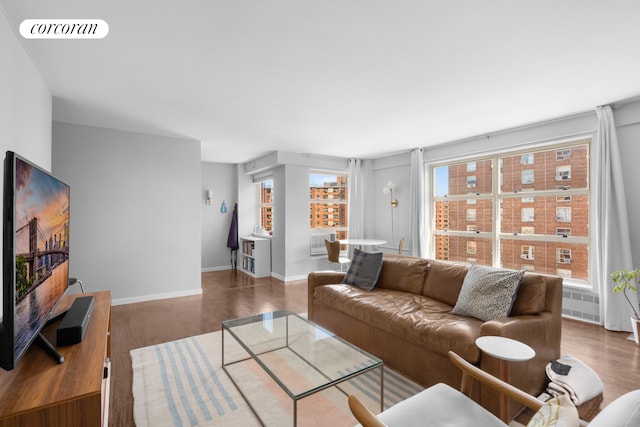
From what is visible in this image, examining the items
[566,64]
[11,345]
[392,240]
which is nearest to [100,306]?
[11,345]

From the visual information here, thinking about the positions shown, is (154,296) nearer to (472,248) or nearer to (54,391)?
(54,391)

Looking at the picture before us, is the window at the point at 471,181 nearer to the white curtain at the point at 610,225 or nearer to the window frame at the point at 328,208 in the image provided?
the white curtain at the point at 610,225

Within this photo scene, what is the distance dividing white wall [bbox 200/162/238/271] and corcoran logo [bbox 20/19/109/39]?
498cm

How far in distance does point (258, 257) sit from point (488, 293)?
462 centimetres

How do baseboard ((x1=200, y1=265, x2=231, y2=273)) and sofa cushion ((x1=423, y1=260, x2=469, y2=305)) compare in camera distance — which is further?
baseboard ((x1=200, y1=265, x2=231, y2=273))

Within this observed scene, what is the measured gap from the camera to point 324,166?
6.30 metres

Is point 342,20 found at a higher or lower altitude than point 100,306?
higher

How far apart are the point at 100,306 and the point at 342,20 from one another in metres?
2.54

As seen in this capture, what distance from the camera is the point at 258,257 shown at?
20.2 feet

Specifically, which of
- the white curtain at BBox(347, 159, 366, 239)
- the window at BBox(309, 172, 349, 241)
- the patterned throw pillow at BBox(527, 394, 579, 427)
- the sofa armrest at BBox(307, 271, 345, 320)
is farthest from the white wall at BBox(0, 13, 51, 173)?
the white curtain at BBox(347, 159, 366, 239)

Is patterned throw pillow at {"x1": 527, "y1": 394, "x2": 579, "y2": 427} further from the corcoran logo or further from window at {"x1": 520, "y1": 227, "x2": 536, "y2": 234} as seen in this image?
window at {"x1": 520, "y1": 227, "x2": 536, "y2": 234}

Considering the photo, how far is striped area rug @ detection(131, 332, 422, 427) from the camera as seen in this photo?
1.90 metres

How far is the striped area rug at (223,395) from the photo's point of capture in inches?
74.8

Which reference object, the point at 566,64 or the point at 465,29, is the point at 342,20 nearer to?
the point at 465,29
